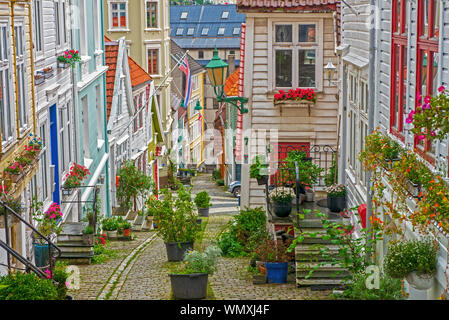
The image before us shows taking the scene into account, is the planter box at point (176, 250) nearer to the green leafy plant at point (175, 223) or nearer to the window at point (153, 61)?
the green leafy plant at point (175, 223)

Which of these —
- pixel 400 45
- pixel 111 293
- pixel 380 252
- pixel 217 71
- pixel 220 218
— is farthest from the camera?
pixel 220 218

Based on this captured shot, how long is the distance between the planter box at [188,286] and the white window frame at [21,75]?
3.54 metres

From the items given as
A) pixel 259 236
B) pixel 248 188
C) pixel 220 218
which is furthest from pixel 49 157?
pixel 220 218

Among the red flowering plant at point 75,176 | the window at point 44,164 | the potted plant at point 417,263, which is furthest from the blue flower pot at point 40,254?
the potted plant at point 417,263

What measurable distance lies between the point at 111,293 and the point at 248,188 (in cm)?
809

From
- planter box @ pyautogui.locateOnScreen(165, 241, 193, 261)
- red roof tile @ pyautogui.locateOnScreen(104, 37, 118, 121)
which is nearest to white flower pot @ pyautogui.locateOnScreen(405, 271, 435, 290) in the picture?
planter box @ pyautogui.locateOnScreen(165, 241, 193, 261)

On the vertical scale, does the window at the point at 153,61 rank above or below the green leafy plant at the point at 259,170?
above

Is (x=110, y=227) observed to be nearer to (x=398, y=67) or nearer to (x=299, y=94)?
(x=299, y=94)

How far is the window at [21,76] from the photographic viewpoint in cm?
1234

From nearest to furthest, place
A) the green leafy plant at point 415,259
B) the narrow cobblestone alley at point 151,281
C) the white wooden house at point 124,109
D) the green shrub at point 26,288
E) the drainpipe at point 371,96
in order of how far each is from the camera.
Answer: the green leafy plant at point 415,259, the green shrub at point 26,288, the drainpipe at point 371,96, the narrow cobblestone alley at point 151,281, the white wooden house at point 124,109

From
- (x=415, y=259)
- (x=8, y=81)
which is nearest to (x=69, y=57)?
(x=8, y=81)

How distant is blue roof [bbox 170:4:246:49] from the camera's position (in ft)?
268

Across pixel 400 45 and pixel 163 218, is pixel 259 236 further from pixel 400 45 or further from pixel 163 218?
pixel 400 45
